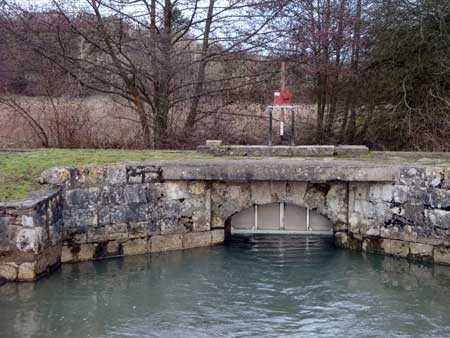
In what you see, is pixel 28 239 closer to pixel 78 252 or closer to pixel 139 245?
pixel 78 252

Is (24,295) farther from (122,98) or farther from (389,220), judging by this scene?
(122,98)

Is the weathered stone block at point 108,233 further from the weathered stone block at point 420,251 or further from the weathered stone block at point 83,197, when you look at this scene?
the weathered stone block at point 420,251

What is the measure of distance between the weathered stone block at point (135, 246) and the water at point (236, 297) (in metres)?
0.19

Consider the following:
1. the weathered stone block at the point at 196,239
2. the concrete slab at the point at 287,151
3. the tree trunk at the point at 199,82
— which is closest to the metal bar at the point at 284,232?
the weathered stone block at the point at 196,239

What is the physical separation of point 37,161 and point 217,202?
10.1ft

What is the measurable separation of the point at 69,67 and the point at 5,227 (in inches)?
284

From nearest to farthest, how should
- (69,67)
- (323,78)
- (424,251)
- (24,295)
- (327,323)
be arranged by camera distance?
(327,323), (24,295), (424,251), (69,67), (323,78)

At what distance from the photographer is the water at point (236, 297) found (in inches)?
266

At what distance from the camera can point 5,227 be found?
26.2ft

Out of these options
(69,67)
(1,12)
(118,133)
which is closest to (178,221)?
(118,133)

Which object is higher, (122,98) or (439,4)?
(439,4)

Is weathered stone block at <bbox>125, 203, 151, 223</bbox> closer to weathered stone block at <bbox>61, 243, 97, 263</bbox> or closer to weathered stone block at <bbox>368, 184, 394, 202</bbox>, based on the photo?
weathered stone block at <bbox>61, 243, 97, 263</bbox>

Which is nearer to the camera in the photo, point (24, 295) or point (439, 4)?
point (24, 295)

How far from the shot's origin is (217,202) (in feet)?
33.7
